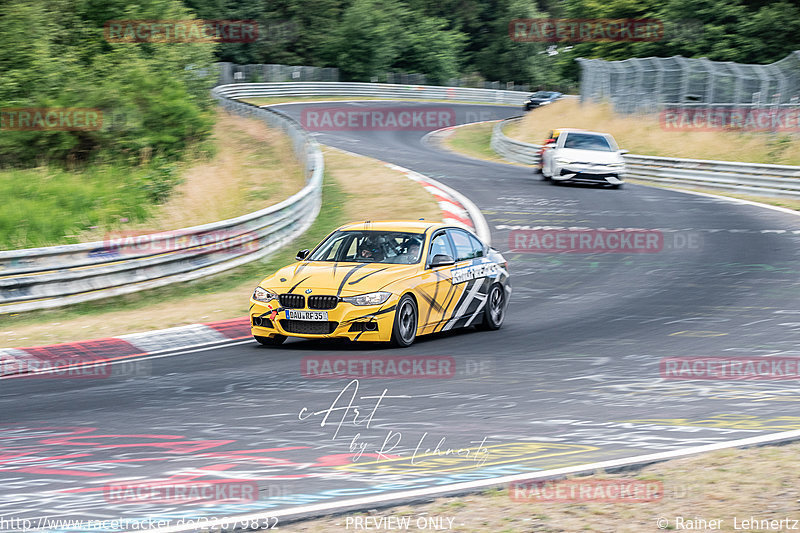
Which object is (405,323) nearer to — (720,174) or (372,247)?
(372,247)

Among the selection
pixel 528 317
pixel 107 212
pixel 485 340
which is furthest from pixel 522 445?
pixel 107 212

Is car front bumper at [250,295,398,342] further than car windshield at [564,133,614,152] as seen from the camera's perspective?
No

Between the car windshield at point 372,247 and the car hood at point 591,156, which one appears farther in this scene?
the car hood at point 591,156

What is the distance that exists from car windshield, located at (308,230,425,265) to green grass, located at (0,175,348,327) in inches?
148

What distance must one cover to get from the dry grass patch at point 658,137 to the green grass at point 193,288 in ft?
57.9

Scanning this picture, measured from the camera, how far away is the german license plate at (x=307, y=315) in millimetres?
10766

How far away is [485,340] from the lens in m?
11.7

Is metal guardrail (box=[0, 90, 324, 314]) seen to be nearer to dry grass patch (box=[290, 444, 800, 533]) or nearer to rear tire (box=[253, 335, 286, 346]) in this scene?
rear tire (box=[253, 335, 286, 346])

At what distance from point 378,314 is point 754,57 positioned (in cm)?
3783

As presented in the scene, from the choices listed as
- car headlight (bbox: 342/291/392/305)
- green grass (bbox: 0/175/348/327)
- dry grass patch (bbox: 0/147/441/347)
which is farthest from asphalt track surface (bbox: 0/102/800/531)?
green grass (bbox: 0/175/348/327)

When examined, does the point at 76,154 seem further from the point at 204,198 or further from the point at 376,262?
the point at 376,262

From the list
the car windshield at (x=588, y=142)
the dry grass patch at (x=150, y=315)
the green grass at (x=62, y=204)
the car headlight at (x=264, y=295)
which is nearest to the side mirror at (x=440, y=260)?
the car headlight at (x=264, y=295)

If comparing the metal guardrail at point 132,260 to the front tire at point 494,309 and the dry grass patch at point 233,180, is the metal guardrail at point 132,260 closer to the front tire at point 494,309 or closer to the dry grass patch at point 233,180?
the dry grass patch at point 233,180

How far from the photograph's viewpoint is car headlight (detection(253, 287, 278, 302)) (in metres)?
11.1
